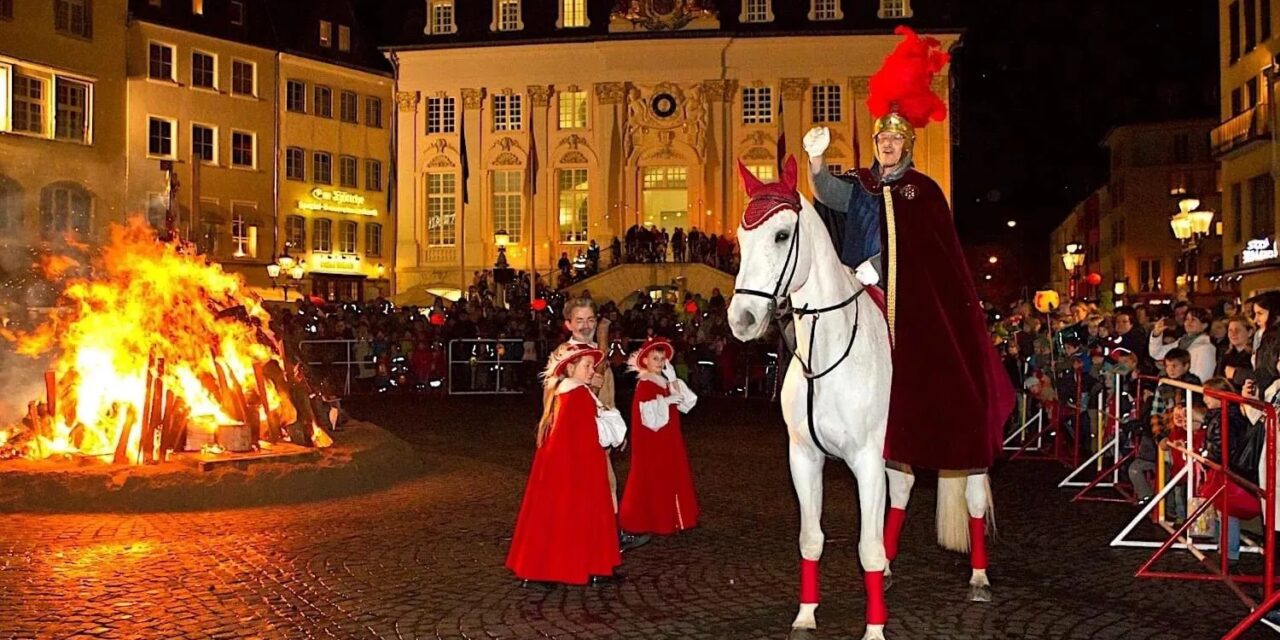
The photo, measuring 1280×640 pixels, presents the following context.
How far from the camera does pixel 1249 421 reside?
886 centimetres

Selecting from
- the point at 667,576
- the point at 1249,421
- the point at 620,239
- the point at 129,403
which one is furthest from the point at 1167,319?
the point at 620,239

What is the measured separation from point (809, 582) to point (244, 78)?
46953mm

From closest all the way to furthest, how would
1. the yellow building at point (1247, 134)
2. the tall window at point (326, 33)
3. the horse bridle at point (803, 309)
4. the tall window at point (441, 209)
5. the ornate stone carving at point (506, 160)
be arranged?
the horse bridle at point (803, 309) < the yellow building at point (1247, 134) < the ornate stone carving at point (506, 160) < the tall window at point (441, 209) < the tall window at point (326, 33)

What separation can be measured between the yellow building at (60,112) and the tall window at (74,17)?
0.03m

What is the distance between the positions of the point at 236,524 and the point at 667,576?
4349 mm

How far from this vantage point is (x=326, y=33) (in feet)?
173

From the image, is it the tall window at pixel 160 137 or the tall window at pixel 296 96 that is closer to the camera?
the tall window at pixel 160 137

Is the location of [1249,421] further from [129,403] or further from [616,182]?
[616,182]

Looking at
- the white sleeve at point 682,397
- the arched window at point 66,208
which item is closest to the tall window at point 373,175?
the arched window at point 66,208

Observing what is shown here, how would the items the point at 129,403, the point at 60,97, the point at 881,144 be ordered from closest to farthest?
the point at 881,144
the point at 129,403
the point at 60,97

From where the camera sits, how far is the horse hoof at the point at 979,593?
25.1 feet

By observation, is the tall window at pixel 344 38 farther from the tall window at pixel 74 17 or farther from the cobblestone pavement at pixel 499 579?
the cobblestone pavement at pixel 499 579

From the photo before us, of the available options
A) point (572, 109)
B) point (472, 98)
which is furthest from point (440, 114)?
point (572, 109)

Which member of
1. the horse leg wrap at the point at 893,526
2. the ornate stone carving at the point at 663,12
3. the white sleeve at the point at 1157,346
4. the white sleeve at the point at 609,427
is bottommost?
the horse leg wrap at the point at 893,526
